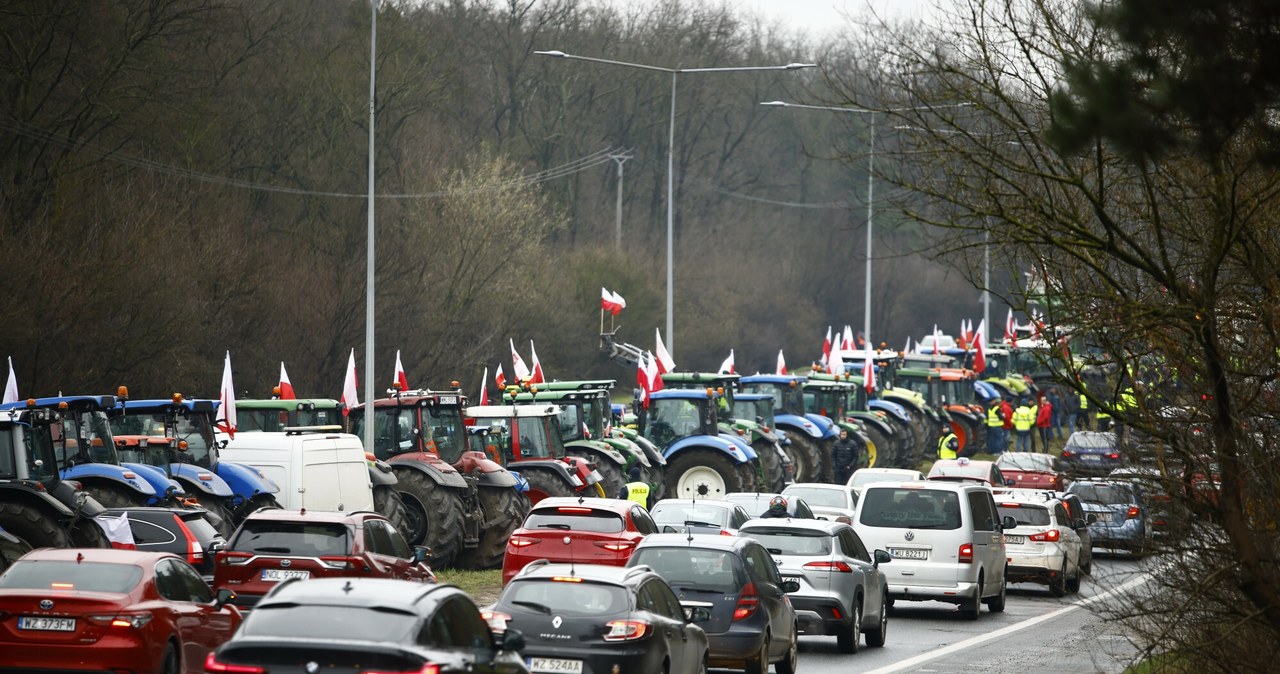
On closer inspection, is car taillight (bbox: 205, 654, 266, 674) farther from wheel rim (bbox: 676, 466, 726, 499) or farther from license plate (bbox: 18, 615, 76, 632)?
wheel rim (bbox: 676, 466, 726, 499)

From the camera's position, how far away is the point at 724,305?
78.2 meters

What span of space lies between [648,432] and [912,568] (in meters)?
12.0

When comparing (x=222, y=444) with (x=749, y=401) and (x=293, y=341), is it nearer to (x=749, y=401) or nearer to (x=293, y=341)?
(x=749, y=401)

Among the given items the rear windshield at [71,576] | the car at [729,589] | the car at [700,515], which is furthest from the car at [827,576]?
the rear windshield at [71,576]

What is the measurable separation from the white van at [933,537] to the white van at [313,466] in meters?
6.70

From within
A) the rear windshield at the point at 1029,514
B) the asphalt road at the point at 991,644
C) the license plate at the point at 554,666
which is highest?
the rear windshield at the point at 1029,514

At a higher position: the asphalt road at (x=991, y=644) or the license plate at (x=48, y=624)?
the license plate at (x=48, y=624)

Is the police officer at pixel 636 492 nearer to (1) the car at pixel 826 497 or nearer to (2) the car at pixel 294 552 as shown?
(1) the car at pixel 826 497

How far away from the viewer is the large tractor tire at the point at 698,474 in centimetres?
3422

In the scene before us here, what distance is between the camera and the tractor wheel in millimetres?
27984

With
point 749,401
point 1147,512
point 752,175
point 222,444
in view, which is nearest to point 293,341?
point 749,401

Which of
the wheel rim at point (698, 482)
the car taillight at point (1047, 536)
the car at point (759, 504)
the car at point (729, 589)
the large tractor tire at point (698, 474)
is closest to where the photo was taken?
the car at point (729, 589)

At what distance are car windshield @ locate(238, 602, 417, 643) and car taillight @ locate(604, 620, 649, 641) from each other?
3.95 metres

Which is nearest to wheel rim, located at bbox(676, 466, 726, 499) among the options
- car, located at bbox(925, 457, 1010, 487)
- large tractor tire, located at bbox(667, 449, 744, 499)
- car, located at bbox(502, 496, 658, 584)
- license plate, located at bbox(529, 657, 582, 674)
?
large tractor tire, located at bbox(667, 449, 744, 499)
